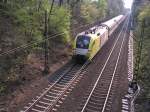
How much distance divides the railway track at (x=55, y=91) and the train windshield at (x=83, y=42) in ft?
6.62

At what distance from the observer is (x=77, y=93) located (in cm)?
1991

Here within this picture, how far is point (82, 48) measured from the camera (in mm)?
27266

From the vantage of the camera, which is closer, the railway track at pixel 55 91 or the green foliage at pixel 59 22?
the railway track at pixel 55 91

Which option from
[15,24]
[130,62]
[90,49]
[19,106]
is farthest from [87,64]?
[19,106]

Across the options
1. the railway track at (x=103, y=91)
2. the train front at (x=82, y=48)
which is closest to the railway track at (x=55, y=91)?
the train front at (x=82, y=48)

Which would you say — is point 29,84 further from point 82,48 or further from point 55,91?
point 82,48

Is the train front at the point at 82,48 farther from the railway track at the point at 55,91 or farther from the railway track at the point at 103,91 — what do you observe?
the railway track at the point at 103,91

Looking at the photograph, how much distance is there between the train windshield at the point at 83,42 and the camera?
88.9 ft

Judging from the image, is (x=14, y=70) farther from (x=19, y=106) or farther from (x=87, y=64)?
(x=87, y=64)

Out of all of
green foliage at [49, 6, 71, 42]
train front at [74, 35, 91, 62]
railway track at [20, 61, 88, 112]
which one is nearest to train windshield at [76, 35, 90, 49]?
train front at [74, 35, 91, 62]

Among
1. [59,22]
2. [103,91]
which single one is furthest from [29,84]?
[59,22]

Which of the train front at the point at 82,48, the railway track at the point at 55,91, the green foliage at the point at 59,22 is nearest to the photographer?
the railway track at the point at 55,91

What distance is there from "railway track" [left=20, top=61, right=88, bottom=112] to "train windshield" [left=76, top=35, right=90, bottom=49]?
202 centimetres

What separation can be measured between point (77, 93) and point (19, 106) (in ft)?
14.9
